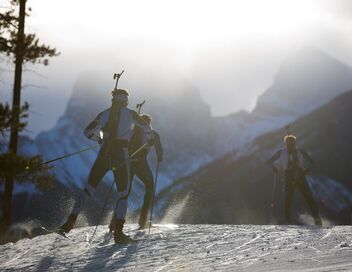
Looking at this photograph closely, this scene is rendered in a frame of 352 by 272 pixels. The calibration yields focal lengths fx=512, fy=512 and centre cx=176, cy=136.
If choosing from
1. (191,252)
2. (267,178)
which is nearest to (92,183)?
(191,252)

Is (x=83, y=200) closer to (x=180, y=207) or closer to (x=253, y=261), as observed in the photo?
(x=253, y=261)

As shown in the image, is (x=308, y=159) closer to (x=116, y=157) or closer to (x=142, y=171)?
(x=142, y=171)

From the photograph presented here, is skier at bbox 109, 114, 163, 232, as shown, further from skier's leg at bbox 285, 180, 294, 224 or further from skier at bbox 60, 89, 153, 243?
skier's leg at bbox 285, 180, 294, 224

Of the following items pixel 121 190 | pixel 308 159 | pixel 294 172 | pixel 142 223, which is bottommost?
pixel 142 223

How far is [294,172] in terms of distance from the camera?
16.5 metres

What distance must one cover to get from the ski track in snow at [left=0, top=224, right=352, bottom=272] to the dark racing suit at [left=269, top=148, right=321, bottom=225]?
5.47m

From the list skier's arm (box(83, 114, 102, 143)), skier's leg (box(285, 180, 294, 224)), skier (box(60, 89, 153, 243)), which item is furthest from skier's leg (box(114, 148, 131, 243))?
skier's leg (box(285, 180, 294, 224))

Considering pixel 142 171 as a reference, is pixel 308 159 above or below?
above

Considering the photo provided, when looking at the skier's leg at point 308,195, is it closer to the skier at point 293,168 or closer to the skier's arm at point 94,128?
the skier at point 293,168

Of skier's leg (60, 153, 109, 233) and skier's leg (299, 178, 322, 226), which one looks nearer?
skier's leg (60, 153, 109, 233)

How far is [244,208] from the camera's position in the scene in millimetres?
134625

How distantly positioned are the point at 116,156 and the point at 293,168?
328 inches

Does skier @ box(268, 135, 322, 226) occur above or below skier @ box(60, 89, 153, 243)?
above

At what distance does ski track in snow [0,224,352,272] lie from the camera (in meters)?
7.14
